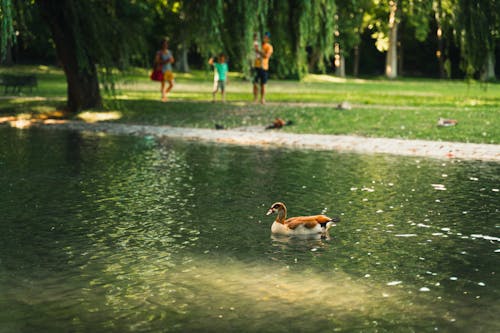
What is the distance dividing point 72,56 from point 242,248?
55.6 ft

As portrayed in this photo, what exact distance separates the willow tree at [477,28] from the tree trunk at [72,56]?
1069 centimetres

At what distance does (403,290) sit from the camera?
759 cm

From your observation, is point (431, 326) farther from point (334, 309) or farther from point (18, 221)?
point (18, 221)

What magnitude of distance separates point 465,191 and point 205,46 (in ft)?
23.8

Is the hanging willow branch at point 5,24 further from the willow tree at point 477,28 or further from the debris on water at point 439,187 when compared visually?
the debris on water at point 439,187

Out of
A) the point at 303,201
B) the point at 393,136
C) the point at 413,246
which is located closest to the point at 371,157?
the point at 393,136

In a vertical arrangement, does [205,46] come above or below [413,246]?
above

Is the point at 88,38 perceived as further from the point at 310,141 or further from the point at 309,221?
the point at 309,221

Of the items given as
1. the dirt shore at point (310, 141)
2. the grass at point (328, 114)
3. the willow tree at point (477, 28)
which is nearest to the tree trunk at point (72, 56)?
the grass at point (328, 114)

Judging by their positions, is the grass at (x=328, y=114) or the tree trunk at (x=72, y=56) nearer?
the grass at (x=328, y=114)

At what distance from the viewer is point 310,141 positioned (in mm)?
20312

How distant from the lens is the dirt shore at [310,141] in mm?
18281

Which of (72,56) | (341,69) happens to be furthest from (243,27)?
(341,69)

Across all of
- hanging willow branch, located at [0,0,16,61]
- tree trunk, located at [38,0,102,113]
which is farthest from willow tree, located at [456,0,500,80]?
tree trunk, located at [38,0,102,113]
